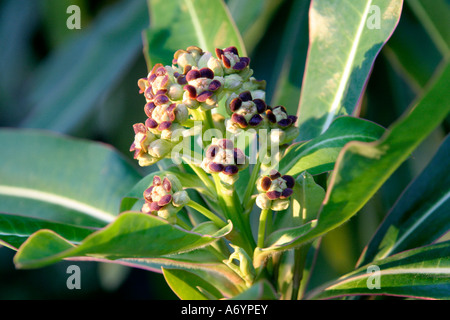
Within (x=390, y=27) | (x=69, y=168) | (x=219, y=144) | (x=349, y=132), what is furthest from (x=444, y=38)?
(x=69, y=168)

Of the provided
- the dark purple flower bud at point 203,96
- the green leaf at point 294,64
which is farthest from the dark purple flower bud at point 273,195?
the green leaf at point 294,64

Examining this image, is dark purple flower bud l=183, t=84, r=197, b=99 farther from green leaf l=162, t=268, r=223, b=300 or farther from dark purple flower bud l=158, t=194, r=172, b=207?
green leaf l=162, t=268, r=223, b=300

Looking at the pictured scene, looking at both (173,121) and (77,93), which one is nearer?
(173,121)

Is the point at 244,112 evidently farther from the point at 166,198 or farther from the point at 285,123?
the point at 166,198

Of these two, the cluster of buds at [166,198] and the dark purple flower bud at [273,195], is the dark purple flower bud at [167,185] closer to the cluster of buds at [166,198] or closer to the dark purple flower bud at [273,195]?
the cluster of buds at [166,198]

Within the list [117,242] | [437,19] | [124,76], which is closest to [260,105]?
[117,242]
